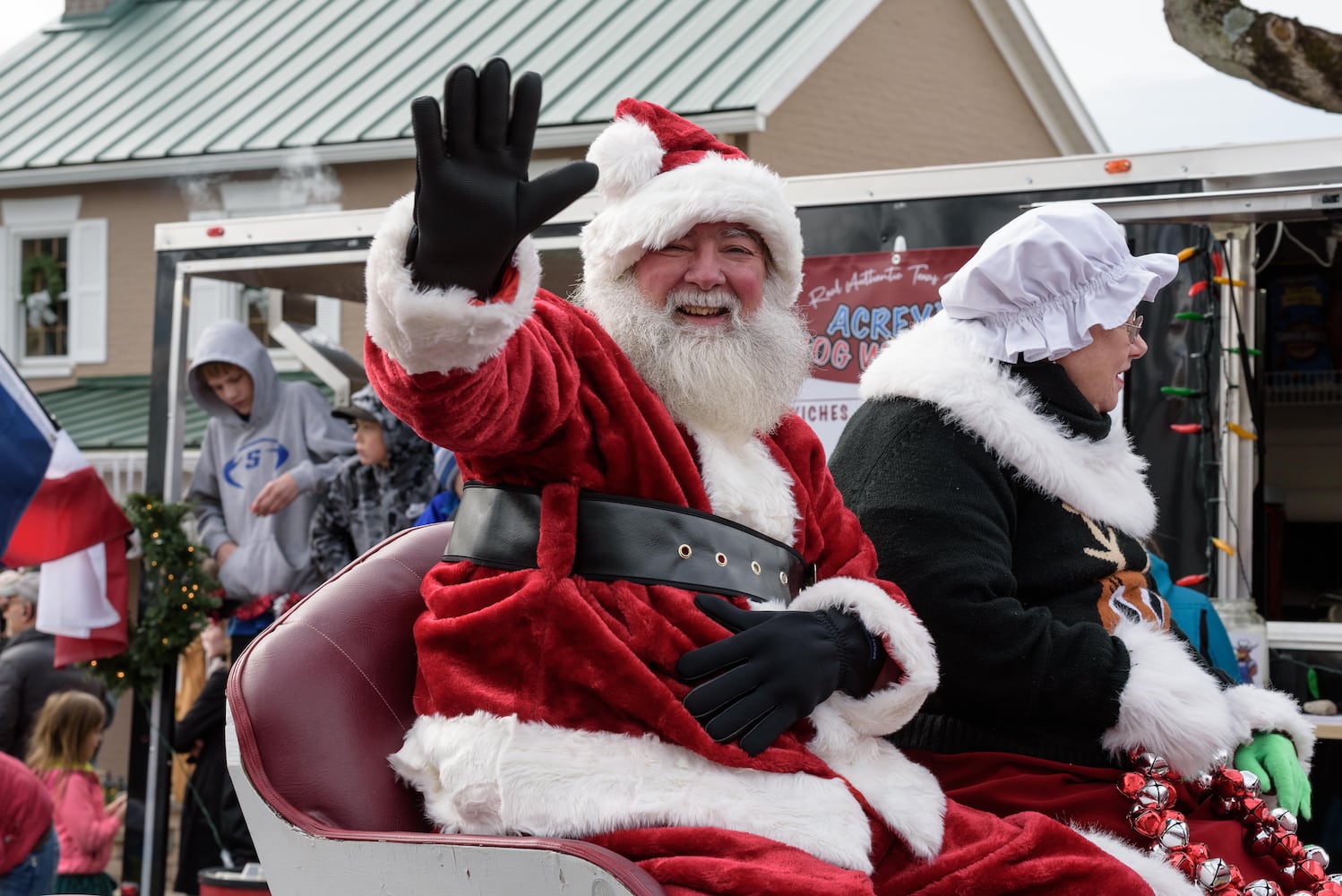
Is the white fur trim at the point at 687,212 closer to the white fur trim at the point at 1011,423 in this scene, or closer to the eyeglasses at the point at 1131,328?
the white fur trim at the point at 1011,423

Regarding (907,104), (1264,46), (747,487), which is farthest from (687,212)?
(907,104)

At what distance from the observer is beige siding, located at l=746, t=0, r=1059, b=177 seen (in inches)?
501

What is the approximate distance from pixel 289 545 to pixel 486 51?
8024 millimetres

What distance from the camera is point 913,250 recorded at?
504 cm

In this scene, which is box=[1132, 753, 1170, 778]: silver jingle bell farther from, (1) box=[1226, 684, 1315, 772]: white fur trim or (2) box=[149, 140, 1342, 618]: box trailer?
(2) box=[149, 140, 1342, 618]: box trailer

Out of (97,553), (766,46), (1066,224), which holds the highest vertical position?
(766,46)

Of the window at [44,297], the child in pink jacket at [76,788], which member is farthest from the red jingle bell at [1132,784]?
the window at [44,297]

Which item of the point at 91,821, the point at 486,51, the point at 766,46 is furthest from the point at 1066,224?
the point at 486,51

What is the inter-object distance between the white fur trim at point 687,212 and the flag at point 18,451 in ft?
13.1

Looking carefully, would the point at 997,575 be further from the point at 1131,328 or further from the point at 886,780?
the point at 1131,328

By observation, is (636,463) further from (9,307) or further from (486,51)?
(9,307)

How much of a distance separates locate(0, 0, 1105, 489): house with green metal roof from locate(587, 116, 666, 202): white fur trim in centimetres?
861

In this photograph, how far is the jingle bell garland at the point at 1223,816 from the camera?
2412mm

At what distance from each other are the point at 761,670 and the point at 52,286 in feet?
48.2
